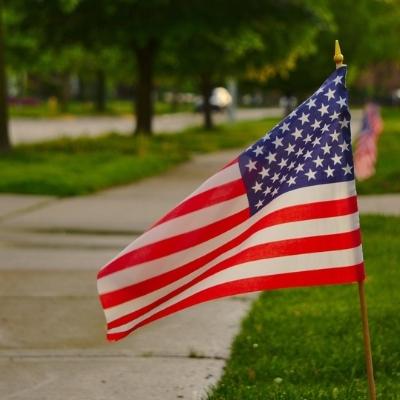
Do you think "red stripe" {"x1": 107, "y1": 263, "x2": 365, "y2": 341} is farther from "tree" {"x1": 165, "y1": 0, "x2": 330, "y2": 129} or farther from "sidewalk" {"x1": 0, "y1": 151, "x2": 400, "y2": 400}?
"tree" {"x1": 165, "y1": 0, "x2": 330, "y2": 129}

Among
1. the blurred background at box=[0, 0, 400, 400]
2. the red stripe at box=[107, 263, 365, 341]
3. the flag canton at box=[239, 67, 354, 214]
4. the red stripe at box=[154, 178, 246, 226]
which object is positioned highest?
the flag canton at box=[239, 67, 354, 214]

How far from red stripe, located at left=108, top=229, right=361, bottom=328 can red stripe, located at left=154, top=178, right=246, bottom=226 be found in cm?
25

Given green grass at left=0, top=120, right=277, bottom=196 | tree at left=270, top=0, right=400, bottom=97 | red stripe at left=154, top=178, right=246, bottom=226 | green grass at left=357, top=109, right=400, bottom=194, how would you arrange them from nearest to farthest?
1. red stripe at left=154, top=178, right=246, bottom=226
2. green grass at left=0, top=120, right=277, bottom=196
3. green grass at left=357, top=109, right=400, bottom=194
4. tree at left=270, top=0, right=400, bottom=97

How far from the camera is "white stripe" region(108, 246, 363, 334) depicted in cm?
452

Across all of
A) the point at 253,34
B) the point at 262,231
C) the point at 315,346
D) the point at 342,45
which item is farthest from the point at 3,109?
the point at 342,45

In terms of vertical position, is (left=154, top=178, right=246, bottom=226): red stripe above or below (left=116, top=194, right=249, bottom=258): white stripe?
above

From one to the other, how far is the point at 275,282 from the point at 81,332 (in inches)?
106

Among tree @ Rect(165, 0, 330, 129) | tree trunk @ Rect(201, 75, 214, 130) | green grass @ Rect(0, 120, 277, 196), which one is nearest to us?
green grass @ Rect(0, 120, 277, 196)

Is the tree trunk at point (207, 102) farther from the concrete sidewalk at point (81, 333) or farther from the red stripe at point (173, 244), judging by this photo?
the red stripe at point (173, 244)

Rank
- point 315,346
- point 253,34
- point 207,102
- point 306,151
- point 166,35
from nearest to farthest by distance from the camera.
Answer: point 306,151 < point 315,346 < point 166,35 < point 253,34 < point 207,102

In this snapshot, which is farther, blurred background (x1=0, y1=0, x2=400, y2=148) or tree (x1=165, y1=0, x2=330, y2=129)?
tree (x1=165, y1=0, x2=330, y2=129)

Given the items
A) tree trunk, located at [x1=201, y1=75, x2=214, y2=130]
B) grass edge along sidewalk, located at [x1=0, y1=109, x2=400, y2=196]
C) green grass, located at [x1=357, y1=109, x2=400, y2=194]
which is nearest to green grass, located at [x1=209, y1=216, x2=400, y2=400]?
green grass, located at [x1=357, y1=109, x2=400, y2=194]

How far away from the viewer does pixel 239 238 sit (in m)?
4.67

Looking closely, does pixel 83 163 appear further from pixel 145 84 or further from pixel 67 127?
pixel 67 127
